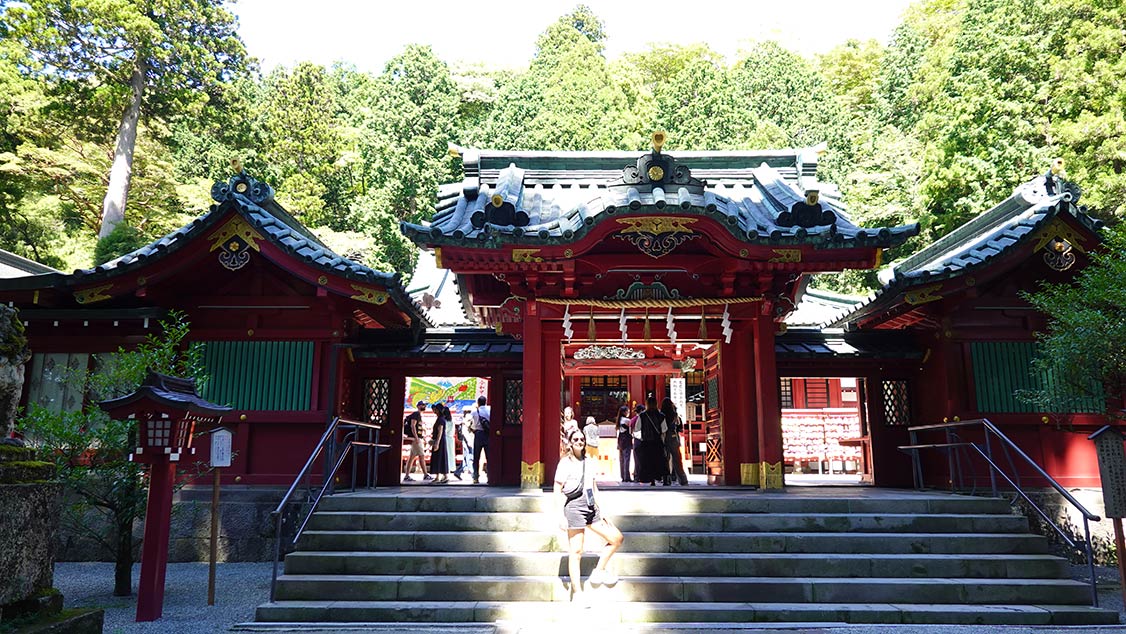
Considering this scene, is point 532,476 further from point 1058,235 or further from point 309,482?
point 1058,235

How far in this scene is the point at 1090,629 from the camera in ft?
22.6

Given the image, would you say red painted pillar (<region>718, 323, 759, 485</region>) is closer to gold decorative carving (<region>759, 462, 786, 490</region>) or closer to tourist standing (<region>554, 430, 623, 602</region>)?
gold decorative carving (<region>759, 462, 786, 490</region>)

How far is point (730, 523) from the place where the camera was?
333 inches

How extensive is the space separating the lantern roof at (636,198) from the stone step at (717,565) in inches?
157

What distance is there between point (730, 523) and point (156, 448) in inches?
244

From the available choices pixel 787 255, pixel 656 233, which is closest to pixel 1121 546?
pixel 787 255

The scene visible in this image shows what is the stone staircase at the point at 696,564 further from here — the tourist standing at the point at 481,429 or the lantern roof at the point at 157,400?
the tourist standing at the point at 481,429

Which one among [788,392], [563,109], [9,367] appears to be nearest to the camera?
[9,367]

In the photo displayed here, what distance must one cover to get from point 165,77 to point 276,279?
2077cm

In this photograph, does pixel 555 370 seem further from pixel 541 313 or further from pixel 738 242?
pixel 738 242

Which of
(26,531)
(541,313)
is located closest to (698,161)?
(541,313)

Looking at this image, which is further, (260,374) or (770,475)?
(260,374)

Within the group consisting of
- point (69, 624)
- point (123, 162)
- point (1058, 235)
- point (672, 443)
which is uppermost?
point (123, 162)

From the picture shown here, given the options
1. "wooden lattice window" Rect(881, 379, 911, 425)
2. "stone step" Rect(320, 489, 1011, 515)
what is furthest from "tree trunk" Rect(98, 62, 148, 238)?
"wooden lattice window" Rect(881, 379, 911, 425)
